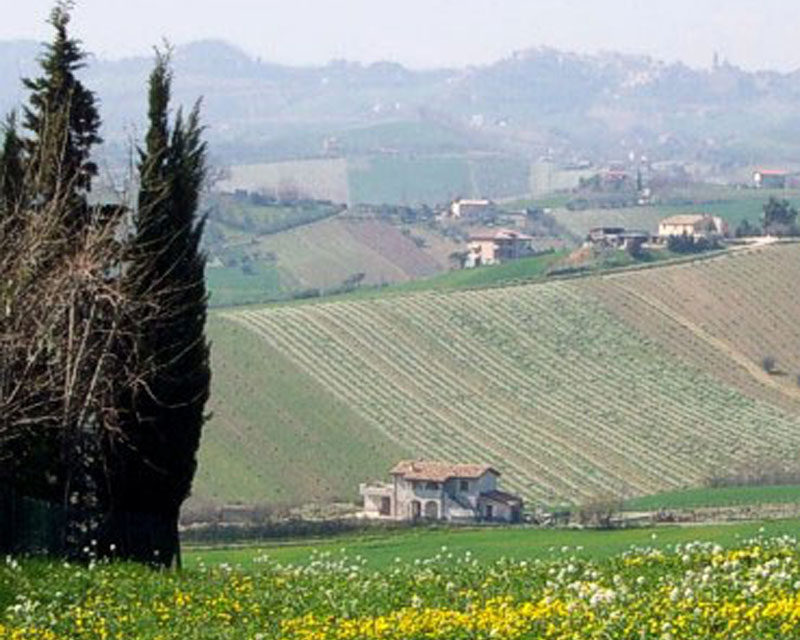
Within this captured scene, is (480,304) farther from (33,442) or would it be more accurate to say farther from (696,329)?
(33,442)

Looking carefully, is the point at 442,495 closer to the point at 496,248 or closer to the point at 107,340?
the point at 107,340

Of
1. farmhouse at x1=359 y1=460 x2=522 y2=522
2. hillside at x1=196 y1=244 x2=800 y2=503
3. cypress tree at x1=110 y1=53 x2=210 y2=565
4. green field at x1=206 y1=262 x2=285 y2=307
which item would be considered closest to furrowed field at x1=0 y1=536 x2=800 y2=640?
cypress tree at x1=110 y1=53 x2=210 y2=565

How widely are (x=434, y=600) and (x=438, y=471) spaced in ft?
179

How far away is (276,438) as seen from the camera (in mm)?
81125

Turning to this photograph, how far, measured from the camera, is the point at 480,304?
106188 mm

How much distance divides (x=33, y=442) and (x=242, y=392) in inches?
2256

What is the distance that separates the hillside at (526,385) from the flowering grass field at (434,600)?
169 ft

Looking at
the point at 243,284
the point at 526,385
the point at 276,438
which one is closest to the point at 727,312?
the point at 526,385

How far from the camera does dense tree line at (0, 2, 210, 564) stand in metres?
28.8

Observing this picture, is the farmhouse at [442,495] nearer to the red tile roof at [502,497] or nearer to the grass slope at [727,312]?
the red tile roof at [502,497]

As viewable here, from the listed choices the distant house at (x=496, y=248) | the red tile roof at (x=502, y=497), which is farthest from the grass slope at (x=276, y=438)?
the distant house at (x=496, y=248)

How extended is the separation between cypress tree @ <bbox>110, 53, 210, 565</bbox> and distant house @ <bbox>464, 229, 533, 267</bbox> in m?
128

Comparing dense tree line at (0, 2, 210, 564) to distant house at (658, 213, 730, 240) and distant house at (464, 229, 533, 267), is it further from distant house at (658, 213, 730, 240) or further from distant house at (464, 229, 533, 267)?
distant house at (464, 229, 533, 267)

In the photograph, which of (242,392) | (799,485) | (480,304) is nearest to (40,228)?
(799,485)
